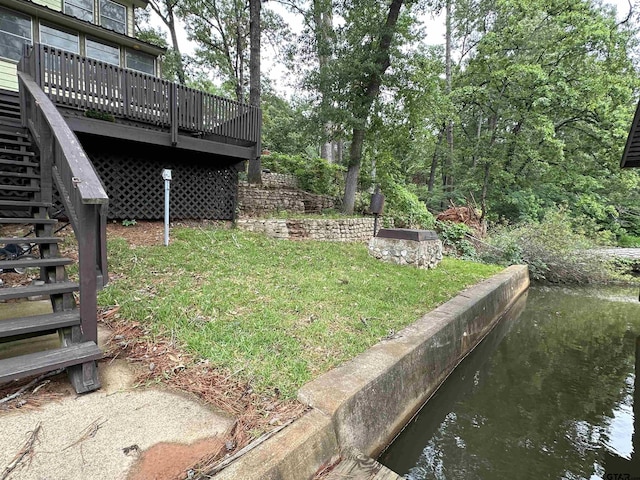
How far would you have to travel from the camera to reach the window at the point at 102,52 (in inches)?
349

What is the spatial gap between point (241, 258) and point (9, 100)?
16.8 ft

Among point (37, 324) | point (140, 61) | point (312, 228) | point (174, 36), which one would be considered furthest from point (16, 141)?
point (174, 36)

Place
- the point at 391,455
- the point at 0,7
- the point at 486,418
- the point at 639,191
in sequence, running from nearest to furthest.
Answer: the point at 391,455, the point at 486,418, the point at 0,7, the point at 639,191

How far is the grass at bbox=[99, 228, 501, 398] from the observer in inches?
98.3

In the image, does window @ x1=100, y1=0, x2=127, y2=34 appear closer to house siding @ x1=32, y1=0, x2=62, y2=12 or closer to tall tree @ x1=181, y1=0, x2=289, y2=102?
house siding @ x1=32, y1=0, x2=62, y2=12

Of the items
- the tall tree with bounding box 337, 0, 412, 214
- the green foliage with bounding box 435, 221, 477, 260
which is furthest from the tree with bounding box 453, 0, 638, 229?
the tall tree with bounding box 337, 0, 412, 214

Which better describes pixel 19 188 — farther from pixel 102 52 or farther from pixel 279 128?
pixel 279 128

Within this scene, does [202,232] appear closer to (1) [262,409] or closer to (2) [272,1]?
(1) [262,409]

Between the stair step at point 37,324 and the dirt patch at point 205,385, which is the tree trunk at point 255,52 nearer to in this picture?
the dirt patch at point 205,385

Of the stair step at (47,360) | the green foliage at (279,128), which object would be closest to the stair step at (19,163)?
the stair step at (47,360)

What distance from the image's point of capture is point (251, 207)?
352 inches

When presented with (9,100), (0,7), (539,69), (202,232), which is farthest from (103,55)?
(539,69)

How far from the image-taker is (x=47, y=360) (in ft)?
5.90

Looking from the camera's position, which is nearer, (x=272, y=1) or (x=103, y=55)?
(x=103, y=55)
